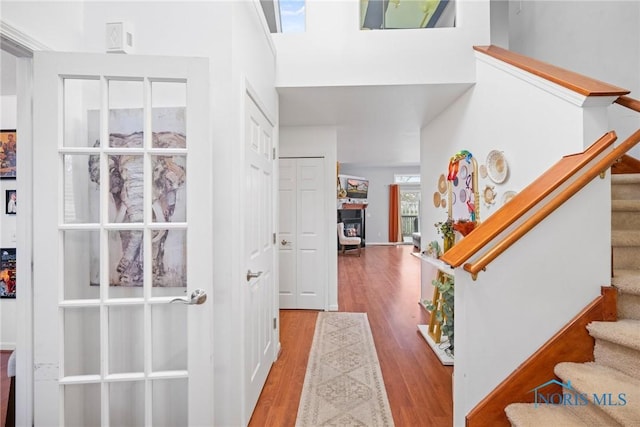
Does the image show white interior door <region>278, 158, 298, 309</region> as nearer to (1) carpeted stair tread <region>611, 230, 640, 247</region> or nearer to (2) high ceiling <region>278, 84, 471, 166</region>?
(2) high ceiling <region>278, 84, 471, 166</region>

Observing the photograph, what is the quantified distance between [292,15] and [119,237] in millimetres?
2601

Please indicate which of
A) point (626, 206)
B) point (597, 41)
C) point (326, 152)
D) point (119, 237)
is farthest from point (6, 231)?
point (597, 41)

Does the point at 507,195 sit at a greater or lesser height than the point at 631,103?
lesser

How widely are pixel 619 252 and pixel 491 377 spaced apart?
1.15 meters

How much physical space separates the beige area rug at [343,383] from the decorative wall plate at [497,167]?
1.84 m

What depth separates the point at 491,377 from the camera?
4.64 feet

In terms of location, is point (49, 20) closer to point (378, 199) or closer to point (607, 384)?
point (607, 384)

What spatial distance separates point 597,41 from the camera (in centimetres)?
249

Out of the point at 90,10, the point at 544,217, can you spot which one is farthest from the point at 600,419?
the point at 90,10

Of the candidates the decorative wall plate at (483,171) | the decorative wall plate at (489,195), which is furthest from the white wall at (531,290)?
the decorative wall plate at (483,171)

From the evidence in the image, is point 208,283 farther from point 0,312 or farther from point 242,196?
point 0,312

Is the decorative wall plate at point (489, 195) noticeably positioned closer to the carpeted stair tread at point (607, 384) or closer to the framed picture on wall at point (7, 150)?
the carpeted stair tread at point (607, 384)

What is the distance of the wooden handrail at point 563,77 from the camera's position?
1.50 metres

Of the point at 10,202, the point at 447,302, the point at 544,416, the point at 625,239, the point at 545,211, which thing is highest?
the point at 10,202
